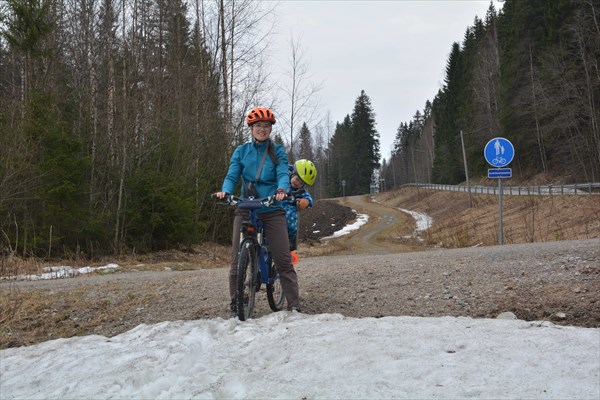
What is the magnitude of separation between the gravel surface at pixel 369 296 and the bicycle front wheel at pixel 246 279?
1.54ft

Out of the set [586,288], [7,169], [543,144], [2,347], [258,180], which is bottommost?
[2,347]

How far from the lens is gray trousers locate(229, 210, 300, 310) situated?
4586mm

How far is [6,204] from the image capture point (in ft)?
37.9

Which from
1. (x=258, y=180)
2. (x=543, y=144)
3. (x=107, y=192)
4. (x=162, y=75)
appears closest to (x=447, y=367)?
(x=258, y=180)

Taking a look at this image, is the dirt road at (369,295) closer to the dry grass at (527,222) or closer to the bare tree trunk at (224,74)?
the dry grass at (527,222)

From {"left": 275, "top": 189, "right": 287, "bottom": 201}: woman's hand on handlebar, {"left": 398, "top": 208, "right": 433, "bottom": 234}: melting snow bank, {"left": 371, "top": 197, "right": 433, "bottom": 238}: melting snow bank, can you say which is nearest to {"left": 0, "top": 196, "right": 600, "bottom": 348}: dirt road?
{"left": 275, "top": 189, "right": 287, "bottom": 201}: woman's hand on handlebar

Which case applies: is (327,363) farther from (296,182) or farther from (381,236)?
(381,236)

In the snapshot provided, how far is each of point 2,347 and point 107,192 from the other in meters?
10.9

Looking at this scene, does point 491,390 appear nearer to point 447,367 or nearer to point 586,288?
point 447,367

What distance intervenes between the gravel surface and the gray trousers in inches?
20.3

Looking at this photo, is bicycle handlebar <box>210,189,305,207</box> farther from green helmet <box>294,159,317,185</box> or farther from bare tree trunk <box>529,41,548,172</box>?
bare tree trunk <box>529,41,548,172</box>

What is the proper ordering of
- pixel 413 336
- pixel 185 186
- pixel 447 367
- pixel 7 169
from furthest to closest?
pixel 185 186 → pixel 7 169 → pixel 413 336 → pixel 447 367

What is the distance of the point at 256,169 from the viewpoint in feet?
15.1

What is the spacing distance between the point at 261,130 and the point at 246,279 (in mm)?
1537
